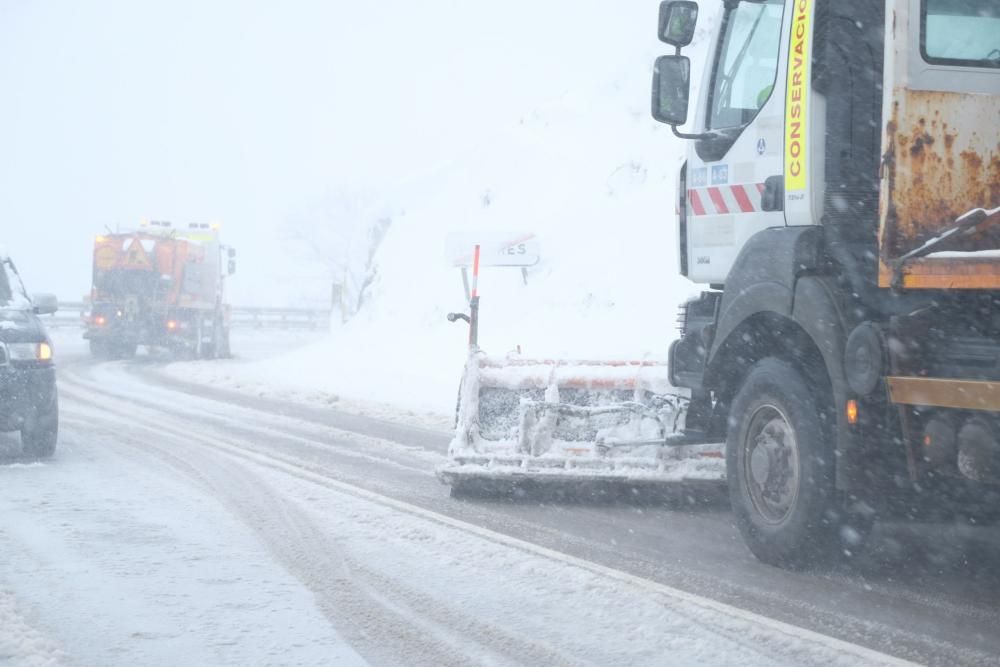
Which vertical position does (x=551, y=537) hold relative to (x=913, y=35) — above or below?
below

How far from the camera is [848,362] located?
15.2ft

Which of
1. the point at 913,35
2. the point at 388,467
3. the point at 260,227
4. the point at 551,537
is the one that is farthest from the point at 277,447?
the point at 260,227

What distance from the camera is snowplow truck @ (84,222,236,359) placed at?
87.9 feet

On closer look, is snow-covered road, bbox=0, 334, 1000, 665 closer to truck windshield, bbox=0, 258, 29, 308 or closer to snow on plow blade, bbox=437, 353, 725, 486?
snow on plow blade, bbox=437, 353, 725, 486

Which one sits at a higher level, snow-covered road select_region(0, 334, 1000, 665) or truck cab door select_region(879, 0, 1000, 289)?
truck cab door select_region(879, 0, 1000, 289)

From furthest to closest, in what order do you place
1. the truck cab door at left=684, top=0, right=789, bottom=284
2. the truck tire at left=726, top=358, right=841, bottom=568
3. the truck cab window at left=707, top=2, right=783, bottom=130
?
the truck cab window at left=707, top=2, right=783, bottom=130 < the truck cab door at left=684, top=0, right=789, bottom=284 < the truck tire at left=726, top=358, right=841, bottom=568

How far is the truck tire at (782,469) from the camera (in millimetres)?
4953

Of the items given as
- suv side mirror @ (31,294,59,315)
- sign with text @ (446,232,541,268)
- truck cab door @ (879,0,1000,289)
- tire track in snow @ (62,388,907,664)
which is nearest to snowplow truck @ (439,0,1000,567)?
truck cab door @ (879,0,1000,289)

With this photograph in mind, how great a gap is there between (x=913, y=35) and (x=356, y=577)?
3.50m

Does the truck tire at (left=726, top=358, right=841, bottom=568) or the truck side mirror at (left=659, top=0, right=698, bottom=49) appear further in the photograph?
the truck side mirror at (left=659, top=0, right=698, bottom=49)

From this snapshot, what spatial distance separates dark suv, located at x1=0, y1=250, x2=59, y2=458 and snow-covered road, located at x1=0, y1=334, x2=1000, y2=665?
82cm

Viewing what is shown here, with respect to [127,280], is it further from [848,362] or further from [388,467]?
[848,362]

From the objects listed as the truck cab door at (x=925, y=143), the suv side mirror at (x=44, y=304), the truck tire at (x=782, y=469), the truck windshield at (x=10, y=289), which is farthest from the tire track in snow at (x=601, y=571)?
the truck windshield at (x=10, y=289)

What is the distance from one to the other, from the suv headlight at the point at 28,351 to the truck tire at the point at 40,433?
0.38m
